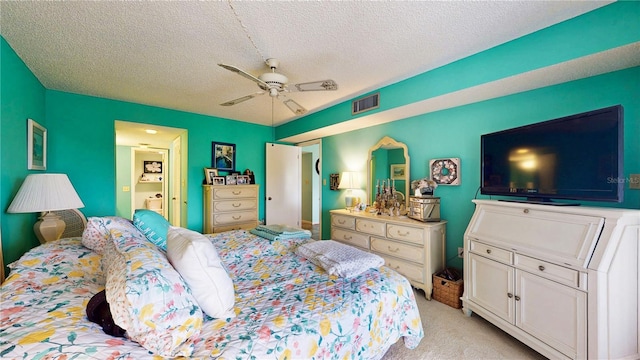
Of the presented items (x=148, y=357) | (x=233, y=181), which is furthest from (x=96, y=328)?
(x=233, y=181)

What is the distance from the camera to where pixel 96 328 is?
87 cm

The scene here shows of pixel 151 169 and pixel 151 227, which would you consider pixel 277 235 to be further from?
pixel 151 169

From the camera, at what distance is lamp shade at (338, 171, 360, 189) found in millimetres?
3615

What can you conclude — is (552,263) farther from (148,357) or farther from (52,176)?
(52,176)

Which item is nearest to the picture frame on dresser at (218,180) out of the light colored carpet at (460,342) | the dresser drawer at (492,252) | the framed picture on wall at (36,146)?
the framed picture on wall at (36,146)

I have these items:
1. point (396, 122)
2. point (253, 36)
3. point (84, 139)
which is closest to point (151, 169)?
point (84, 139)

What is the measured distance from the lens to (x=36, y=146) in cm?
243

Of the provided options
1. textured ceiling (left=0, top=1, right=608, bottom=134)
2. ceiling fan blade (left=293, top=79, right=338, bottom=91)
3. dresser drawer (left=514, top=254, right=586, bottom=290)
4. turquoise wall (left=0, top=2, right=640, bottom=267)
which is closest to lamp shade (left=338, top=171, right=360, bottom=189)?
turquoise wall (left=0, top=2, right=640, bottom=267)

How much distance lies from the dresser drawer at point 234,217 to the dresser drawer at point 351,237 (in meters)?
1.55

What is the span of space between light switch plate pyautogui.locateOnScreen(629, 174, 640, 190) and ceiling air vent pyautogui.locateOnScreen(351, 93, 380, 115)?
2.10 metres

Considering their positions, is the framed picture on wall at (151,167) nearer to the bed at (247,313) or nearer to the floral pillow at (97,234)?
the bed at (247,313)

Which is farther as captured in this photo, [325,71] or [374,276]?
[325,71]

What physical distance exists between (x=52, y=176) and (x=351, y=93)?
3.04m

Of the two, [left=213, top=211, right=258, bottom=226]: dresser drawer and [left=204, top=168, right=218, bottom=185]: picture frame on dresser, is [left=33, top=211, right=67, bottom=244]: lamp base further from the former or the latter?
[left=204, top=168, right=218, bottom=185]: picture frame on dresser
